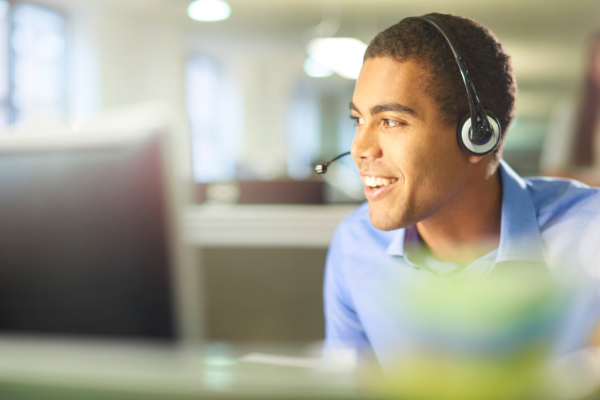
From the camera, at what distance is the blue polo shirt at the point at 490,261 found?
26.7 inches

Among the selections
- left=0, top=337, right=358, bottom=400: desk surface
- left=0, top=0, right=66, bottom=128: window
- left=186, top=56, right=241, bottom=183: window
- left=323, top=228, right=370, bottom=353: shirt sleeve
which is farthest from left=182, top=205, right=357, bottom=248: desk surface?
left=186, top=56, right=241, bottom=183: window

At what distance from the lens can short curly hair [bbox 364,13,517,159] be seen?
72 centimetres

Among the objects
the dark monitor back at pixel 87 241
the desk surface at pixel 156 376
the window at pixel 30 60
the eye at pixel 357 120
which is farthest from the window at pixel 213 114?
the desk surface at pixel 156 376

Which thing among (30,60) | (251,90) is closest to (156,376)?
(30,60)

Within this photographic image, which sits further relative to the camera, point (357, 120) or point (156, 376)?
point (357, 120)

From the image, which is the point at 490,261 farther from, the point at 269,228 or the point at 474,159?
the point at 269,228

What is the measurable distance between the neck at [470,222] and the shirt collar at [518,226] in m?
0.03

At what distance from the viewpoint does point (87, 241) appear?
1.73ft

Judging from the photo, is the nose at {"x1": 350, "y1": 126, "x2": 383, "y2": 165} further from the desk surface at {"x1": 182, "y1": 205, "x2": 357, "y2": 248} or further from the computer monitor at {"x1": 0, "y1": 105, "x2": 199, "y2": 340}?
the desk surface at {"x1": 182, "y1": 205, "x2": 357, "y2": 248}

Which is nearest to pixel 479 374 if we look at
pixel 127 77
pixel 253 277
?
pixel 253 277

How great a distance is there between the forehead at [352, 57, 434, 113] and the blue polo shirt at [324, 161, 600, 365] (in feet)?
0.68

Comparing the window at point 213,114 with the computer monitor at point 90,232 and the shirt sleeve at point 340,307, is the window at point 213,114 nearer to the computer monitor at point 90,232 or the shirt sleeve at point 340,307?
the shirt sleeve at point 340,307

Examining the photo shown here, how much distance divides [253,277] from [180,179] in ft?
3.31

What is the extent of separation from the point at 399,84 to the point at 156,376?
0.58 meters
